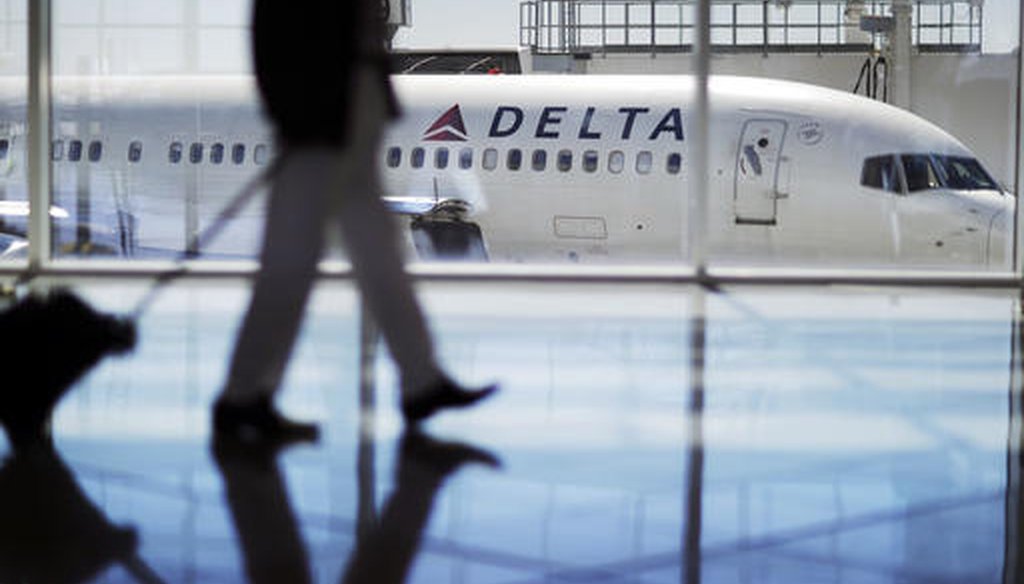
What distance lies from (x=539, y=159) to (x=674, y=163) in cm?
95

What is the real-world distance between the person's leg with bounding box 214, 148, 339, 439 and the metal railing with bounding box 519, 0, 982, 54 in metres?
3.63

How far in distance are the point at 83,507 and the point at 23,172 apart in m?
4.43

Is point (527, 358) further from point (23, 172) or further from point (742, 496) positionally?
point (23, 172)

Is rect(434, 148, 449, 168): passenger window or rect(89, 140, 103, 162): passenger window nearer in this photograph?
rect(89, 140, 103, 162): passenger window

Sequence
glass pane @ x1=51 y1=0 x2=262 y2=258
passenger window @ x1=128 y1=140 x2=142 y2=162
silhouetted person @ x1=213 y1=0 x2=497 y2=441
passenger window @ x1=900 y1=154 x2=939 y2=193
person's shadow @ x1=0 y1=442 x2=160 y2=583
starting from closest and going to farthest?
person's shadow @ x1=0 y1=442 x2=160 y2=583, silhouetted person @ x1=213 y1=0 x2=497 y2=441, glass pane @ x1=51 y1=0 x2=262 y2=258, passenger window @ x1=128 y1=140 x2=142 y2=162, passenger window @ x1=900 y1=154 x2=939 y2=193

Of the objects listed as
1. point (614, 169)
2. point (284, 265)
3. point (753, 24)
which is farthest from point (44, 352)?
point (614, 169)

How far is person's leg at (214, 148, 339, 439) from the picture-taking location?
114 inches

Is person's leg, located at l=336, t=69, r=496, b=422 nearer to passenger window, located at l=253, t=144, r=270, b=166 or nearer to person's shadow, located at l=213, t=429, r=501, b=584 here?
person's shadow, located at l=213, t=429, r=501, b=584

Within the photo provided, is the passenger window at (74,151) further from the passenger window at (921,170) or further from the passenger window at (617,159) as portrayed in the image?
the passenger window at (921,170)

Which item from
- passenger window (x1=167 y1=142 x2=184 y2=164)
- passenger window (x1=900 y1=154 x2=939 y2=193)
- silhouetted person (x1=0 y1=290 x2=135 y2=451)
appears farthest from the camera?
passenger window (x1=900 y1=154 x2=939 y2=193)

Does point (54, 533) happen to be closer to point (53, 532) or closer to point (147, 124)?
point (53, 532)

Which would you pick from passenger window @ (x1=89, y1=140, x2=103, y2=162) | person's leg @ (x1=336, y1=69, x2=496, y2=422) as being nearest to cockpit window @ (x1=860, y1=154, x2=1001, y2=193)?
passenger window @ (x1=89, y1=140, x2=103, y2=162)

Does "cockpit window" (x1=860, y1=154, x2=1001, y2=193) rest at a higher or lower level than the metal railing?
lower

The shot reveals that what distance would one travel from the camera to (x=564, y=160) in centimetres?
1211
